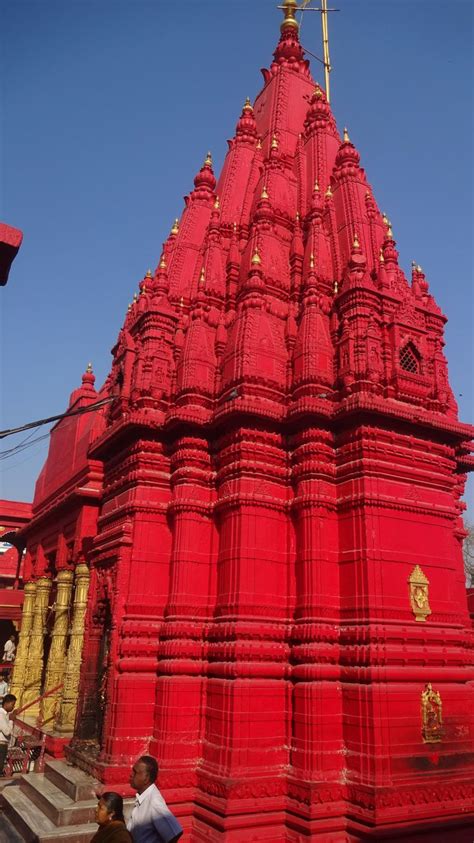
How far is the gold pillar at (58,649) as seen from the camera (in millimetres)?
14648

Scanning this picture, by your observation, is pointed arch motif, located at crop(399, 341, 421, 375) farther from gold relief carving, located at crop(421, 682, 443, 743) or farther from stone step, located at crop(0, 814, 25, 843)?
stone step, located at crop(0, 814, 25, 843)

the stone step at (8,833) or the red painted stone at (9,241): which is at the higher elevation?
the red painted stone at (9,241)

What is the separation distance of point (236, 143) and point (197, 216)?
8.44 ft

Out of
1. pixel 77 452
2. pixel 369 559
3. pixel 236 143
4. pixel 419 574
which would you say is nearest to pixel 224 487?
pixel 369 559

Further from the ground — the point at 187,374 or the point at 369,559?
the point at 187,374

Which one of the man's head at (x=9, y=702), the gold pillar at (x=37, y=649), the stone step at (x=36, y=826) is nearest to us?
the stone step at (x=36, y=826)

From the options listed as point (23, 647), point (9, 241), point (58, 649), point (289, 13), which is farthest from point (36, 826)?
point (289, 13)

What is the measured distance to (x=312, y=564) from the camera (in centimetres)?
970

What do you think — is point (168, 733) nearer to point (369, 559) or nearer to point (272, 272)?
point (369, 559)

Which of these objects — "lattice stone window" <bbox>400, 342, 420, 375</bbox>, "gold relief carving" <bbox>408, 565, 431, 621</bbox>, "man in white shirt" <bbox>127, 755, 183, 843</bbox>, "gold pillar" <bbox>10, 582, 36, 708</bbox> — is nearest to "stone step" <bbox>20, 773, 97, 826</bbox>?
"man in white shirt" <bbox>127, 755, 183, 843</bbox>

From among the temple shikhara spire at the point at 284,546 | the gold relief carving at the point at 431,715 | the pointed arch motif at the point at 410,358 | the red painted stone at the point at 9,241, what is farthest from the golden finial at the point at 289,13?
the gold relief carving at the point at 431,715

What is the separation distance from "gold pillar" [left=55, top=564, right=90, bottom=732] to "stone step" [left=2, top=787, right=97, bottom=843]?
292 centimetres

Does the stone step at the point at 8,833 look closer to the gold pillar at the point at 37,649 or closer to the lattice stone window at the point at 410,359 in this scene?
the gold pillar at the point at 37,649

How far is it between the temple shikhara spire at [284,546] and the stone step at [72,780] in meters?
0.28
